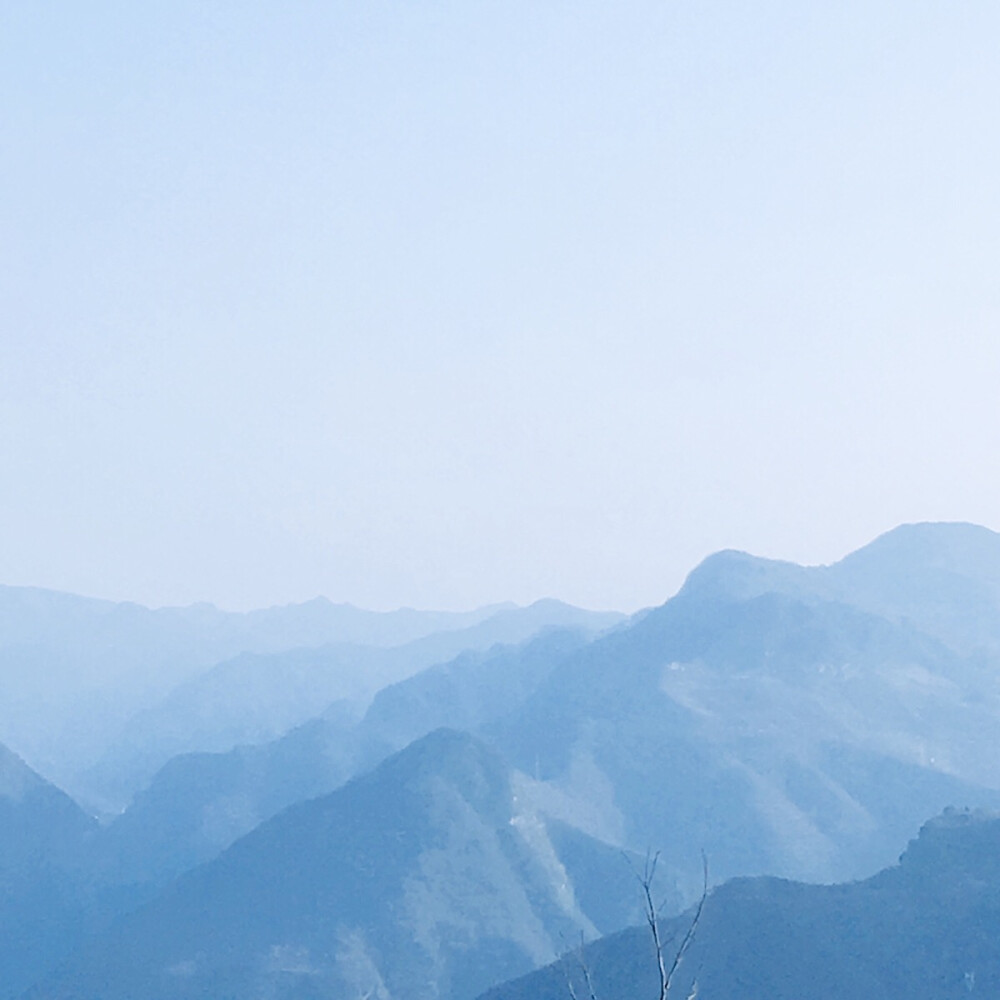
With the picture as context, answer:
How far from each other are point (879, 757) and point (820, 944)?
309 ft

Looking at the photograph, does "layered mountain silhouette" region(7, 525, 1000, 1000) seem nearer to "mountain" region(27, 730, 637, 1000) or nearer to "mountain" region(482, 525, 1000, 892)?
"mountain" region(27, 730, 637, 1000)

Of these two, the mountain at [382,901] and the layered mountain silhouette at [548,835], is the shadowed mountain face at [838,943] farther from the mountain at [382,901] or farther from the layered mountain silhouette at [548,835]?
the mountain at [382,901]

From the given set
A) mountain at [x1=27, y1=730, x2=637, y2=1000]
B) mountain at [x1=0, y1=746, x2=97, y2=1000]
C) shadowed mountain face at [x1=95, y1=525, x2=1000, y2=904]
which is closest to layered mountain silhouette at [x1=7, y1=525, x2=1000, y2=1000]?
mountain at [x1=27, y1=730, x2=637, y2=1000]

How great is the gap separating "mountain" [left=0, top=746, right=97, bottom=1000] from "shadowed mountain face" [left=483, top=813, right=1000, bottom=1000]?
102676 millimetres

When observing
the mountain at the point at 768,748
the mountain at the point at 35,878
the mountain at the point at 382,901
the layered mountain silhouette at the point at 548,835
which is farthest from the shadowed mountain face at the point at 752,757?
the mountain at the point at 382,901

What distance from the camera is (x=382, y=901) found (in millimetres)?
125062

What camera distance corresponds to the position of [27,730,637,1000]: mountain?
11675cm

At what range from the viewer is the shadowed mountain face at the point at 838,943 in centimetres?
7538

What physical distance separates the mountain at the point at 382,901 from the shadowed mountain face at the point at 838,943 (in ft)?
129

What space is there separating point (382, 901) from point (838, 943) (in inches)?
2410

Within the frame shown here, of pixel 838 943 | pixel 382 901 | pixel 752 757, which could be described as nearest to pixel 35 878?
pixel 382 901

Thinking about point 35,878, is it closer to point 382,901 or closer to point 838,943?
point 382,901

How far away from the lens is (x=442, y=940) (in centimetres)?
12188

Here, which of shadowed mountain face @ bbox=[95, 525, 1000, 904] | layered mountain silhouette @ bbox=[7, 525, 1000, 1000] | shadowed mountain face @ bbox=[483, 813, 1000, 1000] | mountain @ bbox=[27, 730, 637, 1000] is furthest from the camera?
shadowed mountain face @ bbox=[95, 525, 1000, 904]
